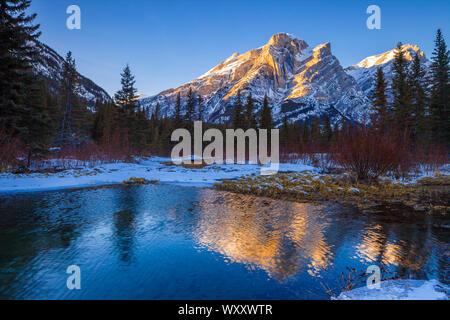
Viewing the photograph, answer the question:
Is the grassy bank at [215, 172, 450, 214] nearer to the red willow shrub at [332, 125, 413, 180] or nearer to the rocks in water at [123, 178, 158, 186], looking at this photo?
the red willow shrub at [332, 125, 413, 180]

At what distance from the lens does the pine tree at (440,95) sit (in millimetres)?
27656

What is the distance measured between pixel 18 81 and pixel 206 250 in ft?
65.2

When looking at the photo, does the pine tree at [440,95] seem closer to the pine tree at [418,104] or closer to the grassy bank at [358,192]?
the pine tree at [418,104]

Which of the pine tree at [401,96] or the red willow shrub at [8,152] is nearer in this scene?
the red willow shrub at [8,152]

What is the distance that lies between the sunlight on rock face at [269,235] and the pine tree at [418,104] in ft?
87.9

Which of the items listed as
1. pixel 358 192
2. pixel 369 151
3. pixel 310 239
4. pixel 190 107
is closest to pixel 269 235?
pixel 310 239

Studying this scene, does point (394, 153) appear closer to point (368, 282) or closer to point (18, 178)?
point (368, 282)

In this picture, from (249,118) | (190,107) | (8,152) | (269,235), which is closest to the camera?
(269,235)

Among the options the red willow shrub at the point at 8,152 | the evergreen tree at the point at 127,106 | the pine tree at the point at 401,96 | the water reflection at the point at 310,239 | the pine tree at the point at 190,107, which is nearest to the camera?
the water reflection at the point at 310,239

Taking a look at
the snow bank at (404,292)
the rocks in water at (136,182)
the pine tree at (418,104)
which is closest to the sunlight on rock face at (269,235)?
the snow bank at (404,292)

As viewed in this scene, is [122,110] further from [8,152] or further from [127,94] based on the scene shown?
[8,152]

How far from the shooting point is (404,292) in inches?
123

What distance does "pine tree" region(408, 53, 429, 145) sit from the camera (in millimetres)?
26781
